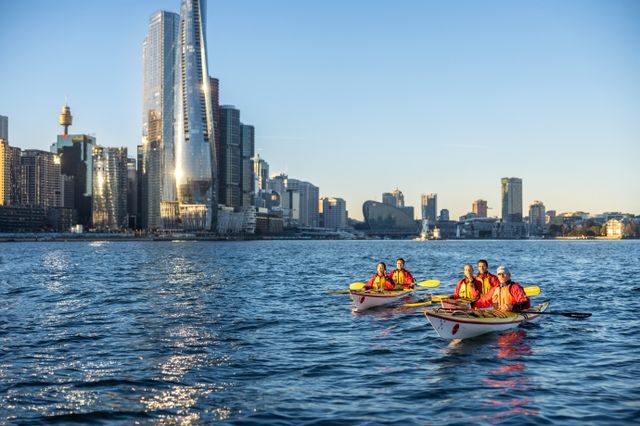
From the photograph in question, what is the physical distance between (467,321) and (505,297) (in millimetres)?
3389

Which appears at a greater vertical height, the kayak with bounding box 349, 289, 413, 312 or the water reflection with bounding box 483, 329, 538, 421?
the kayak with bounding box 349, 289, 413, 312

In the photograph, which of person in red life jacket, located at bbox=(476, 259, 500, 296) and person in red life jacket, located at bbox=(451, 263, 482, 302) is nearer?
person in red life jacket, located at bbox=(476, 259, 500, 296)

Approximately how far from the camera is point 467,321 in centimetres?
2320

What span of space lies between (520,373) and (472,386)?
235 centimetres

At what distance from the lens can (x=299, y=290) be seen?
46.9m

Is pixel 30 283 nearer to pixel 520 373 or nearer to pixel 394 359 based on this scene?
pixel 394 359

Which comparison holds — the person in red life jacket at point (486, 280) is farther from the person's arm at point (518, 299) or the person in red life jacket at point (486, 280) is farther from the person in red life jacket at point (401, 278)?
the person in red life jacket at point (401, 278)

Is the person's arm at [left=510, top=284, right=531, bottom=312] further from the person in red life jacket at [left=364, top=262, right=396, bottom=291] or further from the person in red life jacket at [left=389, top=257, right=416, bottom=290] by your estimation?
the person in red life jacket at [left=389, top=257, right=416, bottom=290]

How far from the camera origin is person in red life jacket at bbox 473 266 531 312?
2562 centimetres

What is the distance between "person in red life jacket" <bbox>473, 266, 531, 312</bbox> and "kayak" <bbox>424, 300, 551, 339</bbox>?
453 mm

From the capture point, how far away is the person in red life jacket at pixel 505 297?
2562 centimetres

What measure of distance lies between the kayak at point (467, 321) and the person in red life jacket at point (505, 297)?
45 cm

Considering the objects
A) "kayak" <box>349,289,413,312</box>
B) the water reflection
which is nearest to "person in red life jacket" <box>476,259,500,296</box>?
the water reflection

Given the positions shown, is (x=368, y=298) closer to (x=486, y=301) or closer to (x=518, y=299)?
(x=486, y=301)
